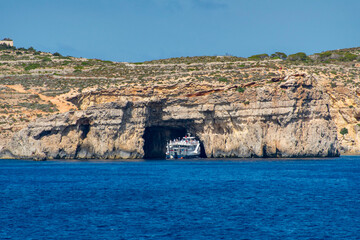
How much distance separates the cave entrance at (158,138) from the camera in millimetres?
92625

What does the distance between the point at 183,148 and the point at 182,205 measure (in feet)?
176

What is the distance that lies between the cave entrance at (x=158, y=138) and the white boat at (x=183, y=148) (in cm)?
130

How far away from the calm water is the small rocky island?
17.2m

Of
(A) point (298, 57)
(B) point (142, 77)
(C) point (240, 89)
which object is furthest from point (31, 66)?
(C) point (240, 89)

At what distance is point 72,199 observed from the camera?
41594mm

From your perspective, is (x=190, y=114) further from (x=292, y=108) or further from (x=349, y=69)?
(x=349, y=69)

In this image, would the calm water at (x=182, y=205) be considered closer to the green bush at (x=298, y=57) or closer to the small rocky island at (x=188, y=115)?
the small rocky island at (x=188, y=115)

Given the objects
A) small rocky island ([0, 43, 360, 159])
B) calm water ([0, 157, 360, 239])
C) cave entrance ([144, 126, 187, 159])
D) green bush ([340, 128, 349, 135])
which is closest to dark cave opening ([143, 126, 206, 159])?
cave entrance ([144, 126, 187, 159])

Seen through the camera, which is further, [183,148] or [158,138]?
[158,138]

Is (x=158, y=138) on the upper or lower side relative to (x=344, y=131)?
lower

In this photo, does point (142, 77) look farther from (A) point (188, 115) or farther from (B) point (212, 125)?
(B) point (212, 125)

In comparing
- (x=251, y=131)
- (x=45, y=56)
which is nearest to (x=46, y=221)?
(x=251, y=131)

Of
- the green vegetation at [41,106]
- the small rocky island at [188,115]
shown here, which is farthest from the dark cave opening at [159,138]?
the green vegetation at [41,106]

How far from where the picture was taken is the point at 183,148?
92.0 metres
